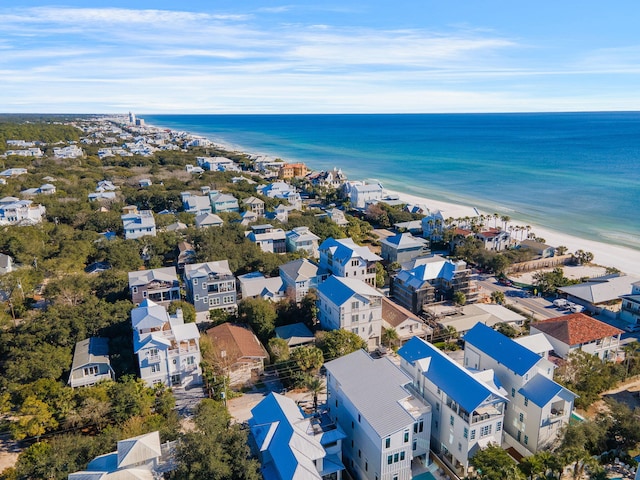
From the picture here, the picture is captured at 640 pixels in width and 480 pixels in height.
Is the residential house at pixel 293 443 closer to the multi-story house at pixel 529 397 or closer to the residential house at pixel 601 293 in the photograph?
the multi-story house at pixel 529 397

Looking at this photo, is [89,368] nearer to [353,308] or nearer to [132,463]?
[132,463]

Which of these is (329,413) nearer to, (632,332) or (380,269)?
(380,269)

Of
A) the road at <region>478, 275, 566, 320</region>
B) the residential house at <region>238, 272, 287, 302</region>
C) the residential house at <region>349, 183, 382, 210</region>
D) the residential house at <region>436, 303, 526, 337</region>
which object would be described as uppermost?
the residential house at <region>349, 183, 382, 210</region>

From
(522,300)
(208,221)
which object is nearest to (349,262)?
(522,300)

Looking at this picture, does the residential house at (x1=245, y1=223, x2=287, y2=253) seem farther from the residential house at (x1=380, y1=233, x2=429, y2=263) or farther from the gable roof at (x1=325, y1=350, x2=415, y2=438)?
the gable roof at (x1=325, y1=350, x2=415, y2=438)

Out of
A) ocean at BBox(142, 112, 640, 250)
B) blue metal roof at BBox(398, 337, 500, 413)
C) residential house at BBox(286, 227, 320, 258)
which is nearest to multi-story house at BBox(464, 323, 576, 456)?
blue metal roof at BBox(398, 337, 500, 413)

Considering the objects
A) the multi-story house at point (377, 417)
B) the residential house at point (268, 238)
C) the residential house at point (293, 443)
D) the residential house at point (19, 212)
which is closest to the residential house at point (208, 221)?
the residential house at point (268, 238)
